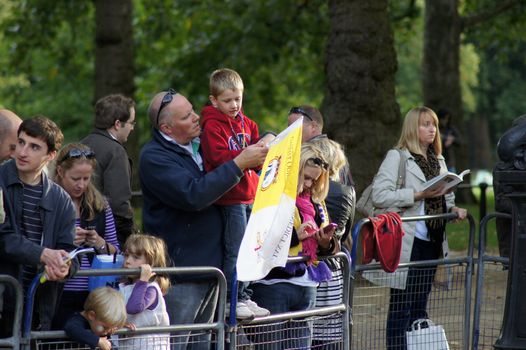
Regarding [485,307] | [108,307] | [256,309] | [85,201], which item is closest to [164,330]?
[108,307]

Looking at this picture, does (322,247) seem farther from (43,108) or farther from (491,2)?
(43,108)

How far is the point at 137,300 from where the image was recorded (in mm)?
→ 5641

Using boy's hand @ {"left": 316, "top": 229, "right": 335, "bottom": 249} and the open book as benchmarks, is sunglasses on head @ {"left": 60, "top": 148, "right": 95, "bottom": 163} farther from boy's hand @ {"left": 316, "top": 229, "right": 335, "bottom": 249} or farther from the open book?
the open book

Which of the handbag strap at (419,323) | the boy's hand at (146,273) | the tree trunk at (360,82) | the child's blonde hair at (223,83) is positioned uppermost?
the tree trunk at (360,82)

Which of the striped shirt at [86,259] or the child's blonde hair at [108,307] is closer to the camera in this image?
the child's blonde hair at [108,307]

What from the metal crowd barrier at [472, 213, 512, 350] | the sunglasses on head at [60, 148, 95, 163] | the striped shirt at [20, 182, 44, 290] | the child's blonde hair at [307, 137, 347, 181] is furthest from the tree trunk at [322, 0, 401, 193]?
the striped shirt at [20, 182, 44, 290]

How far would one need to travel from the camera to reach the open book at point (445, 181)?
7.81m

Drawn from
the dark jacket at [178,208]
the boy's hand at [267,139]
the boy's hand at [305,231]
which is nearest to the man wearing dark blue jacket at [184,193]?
the dark jacket at [178,208]

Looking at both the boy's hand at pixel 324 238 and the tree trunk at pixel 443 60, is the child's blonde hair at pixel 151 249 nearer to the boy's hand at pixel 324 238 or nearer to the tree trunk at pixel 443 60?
the boy's hand at pixel 324 238

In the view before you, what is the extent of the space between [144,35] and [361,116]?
13180mm

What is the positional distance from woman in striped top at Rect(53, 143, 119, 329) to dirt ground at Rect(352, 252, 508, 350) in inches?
67.4

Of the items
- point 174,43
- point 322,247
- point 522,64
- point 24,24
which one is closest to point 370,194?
point 322,247

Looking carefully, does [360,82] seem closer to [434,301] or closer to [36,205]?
[434,301]

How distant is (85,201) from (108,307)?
1374mm
